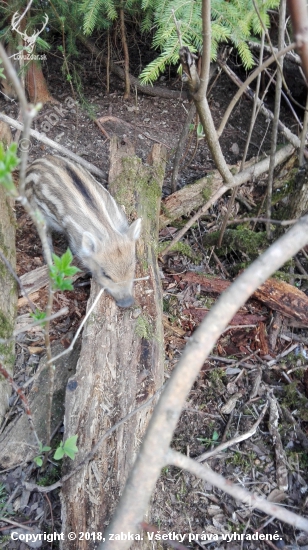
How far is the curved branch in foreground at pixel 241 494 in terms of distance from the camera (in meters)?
1.26

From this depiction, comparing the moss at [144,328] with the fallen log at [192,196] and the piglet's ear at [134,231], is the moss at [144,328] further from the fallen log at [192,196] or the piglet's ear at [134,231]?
the fallen log at [192,196]

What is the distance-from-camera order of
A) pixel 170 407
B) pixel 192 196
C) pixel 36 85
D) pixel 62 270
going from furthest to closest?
pixel 36 85 → pixel 192 196 → pixel 62 270 → pixel 170 407

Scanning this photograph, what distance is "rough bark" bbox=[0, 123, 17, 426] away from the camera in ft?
9.94

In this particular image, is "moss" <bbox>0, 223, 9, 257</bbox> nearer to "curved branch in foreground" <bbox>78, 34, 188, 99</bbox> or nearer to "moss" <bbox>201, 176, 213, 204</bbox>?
"moss" <bbox>201, 176, 213, 204</bbox>

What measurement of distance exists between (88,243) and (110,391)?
1343 millimetres

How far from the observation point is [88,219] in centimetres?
376

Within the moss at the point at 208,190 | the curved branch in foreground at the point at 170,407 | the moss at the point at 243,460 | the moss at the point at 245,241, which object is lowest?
the moss at the point at 243,460

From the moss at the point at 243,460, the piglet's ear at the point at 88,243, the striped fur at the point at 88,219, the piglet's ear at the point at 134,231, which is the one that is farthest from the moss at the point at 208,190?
the moss at the point at 243,460

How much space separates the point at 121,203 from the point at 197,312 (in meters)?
1.18

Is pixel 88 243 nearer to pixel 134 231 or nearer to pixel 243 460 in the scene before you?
pixel 134 231

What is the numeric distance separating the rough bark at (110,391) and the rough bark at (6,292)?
59cm

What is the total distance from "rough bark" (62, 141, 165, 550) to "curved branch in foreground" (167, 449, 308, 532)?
118 cm

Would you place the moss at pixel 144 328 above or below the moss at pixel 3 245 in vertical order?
below

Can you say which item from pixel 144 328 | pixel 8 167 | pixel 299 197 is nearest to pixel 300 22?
pixel 8 167
